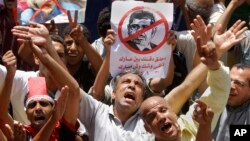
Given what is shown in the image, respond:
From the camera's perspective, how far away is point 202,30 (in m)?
6.77

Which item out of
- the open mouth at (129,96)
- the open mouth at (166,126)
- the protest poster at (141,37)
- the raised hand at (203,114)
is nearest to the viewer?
the raised hand at (203,114)

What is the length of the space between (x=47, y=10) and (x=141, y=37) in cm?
78

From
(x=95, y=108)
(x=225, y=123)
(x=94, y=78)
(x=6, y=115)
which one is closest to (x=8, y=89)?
(x=6, y=115)

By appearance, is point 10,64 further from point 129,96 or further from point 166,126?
point 166,126

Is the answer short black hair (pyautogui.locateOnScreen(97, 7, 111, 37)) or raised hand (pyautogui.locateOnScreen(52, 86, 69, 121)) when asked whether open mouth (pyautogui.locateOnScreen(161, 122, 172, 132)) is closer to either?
raised hand (pyautogui.locateOnScreen(52, 86, 69, 121))

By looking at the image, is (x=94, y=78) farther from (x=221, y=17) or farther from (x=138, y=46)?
(x=221, y=17)

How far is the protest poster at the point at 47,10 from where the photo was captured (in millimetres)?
7164

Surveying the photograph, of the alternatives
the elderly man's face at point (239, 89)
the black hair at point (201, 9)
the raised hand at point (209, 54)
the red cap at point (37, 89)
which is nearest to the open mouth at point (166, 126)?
the raised hand at point (209, 54)

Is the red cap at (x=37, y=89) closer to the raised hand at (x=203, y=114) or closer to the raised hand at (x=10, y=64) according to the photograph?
the raised hand at (x=10, y=64)

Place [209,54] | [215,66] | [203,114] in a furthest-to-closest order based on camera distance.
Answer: [215,66] < [209,54] < [203,114]

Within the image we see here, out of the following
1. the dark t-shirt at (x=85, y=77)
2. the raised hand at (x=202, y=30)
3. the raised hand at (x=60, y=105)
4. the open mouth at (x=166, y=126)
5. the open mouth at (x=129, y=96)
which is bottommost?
the dark t-shirt at (x=85, y=77)

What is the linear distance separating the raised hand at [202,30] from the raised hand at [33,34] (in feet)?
3.55

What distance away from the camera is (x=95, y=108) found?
6.64 metres

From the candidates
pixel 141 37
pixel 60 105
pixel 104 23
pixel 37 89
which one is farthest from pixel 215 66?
pixel 104 23
